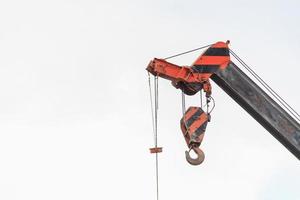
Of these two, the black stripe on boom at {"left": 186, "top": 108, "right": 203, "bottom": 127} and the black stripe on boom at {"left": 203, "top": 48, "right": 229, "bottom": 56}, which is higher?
the black stripe on boom at {"left": 203, "top": 48, "right": 229, "bottom": 56}

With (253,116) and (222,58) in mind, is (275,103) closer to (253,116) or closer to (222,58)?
(253,116)

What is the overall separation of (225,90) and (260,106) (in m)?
0.54

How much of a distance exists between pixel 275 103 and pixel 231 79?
2.26ft

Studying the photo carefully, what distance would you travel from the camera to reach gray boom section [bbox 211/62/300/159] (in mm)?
8617

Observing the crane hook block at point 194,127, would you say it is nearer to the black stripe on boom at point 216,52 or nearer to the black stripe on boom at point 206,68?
the black stripe on boom at point 206,68

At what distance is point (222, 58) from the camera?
8.91 m

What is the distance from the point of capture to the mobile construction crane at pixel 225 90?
8.62 metres

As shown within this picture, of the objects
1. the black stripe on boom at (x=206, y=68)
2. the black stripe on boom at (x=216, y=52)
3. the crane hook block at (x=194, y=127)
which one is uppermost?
the black stripe on boom at (x=216, y=52)

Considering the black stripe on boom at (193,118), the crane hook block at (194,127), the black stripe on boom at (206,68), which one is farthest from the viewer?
the black stripe on boom at (206,68)

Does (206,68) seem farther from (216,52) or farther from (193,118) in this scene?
(193,118)

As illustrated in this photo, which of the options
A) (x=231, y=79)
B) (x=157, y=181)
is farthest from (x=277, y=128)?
(x=157, y=181)

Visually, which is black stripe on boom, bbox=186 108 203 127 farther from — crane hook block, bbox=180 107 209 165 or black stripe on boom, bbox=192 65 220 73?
black stripe on boom, bbox=192 65 220 73

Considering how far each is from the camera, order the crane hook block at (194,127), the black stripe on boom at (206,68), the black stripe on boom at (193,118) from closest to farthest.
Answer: the crane hook block at (194,127) → the black stripe on boom at (193,118) → the black stripe on boom at (206,68)

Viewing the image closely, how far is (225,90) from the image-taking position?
29.1 feet
